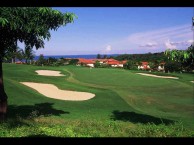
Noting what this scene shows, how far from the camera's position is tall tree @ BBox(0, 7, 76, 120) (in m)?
11.8

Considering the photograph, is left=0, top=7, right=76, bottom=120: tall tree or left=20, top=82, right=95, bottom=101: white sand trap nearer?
left=0, top=7, right=76, bottom=120: tall tree

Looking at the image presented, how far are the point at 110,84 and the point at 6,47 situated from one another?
29792 mm

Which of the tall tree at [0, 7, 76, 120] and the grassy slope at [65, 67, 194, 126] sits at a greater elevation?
the tall tree at [0, 7, 76, 120]

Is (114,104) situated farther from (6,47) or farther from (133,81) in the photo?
(133,81)

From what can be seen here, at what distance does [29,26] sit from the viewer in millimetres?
12312

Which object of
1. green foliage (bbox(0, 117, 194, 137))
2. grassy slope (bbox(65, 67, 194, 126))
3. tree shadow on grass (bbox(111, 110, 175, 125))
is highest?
green foliage (bbox(0, 117, 194, 137))

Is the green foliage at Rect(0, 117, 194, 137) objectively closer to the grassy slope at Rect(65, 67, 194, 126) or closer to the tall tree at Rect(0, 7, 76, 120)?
the tall tree at Rect(0, 7, 76, 120)

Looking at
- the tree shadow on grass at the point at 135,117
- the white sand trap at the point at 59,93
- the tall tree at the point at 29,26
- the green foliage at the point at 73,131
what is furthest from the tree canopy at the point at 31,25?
the white sand trap at the point at 59,93

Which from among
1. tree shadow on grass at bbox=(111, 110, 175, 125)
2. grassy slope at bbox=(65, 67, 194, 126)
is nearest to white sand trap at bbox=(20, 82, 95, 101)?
grassy slope at bbox=(65, 67, 194, 126)

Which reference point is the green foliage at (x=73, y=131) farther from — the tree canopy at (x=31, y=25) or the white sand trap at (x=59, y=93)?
the white sand trap at (x=59, y=93)

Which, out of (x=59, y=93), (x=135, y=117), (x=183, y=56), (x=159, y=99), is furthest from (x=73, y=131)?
(x=159, y=99)

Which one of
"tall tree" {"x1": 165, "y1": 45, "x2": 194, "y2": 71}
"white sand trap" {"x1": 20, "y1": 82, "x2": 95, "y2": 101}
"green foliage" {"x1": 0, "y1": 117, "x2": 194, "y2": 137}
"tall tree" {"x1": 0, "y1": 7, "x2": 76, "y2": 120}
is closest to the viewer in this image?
"green foliage" {"x1": 0, "y1": 117, "x2": 194, "y2": 137}

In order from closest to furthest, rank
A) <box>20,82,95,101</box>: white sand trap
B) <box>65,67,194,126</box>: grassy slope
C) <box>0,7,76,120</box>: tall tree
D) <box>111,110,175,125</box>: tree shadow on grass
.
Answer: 1. <box>0,7,76,120</box>: tall tree
2. <box>111,110,175,125</box>: tree shadow on grass
3. <box>65,67,194,126</box>: grassy slope
4. <box>20,82,95,101</box>: white sand trap
